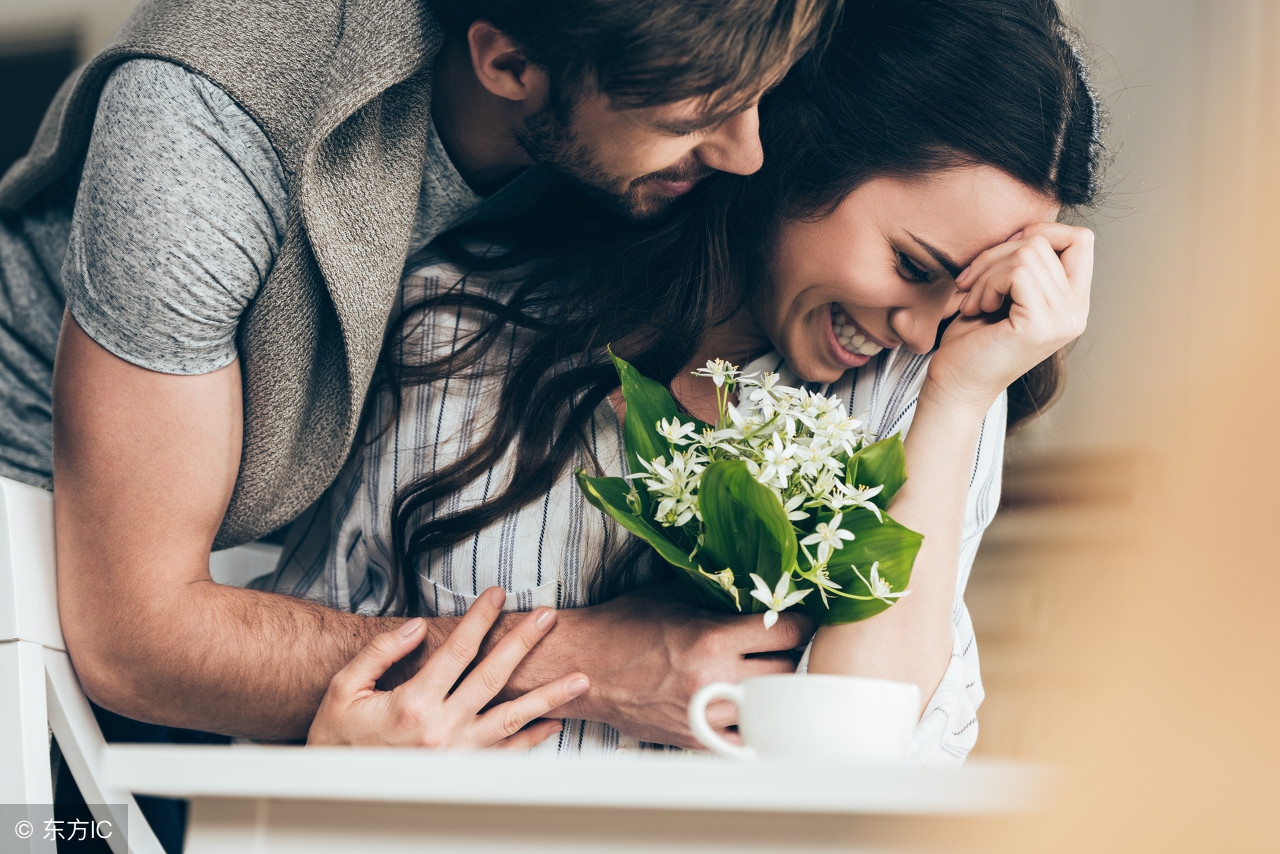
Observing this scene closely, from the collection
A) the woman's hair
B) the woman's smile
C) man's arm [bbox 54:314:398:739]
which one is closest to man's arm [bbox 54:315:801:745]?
man's arm [bbox 54:314:398:739]

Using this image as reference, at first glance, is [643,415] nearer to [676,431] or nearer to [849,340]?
[676,431]

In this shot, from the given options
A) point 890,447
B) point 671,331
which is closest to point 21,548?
point 671,331

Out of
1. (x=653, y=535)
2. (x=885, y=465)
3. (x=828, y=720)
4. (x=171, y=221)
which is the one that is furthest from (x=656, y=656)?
(x=171, y=221)

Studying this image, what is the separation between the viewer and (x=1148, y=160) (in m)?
1.82

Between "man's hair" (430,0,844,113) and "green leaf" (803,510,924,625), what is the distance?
1.41ft

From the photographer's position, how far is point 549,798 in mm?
412

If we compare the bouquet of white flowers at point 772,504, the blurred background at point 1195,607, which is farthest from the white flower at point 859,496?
the blurred background at point 1195,607

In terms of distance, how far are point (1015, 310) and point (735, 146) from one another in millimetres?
330

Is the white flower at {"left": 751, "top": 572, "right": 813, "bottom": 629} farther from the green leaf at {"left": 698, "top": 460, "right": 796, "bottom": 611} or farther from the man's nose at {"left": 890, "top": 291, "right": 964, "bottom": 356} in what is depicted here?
the man's nose at {"left": 890, "top": 291, "right": 964, "bottom": 356}

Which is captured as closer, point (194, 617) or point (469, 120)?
point (194, 617)

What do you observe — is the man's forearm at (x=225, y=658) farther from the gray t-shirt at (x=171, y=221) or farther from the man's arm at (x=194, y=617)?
the gray t-shirt at (x=171, y=221)

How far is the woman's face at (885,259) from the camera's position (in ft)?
3.29

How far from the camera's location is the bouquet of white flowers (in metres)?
0.74

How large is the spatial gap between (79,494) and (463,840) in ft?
2.21
